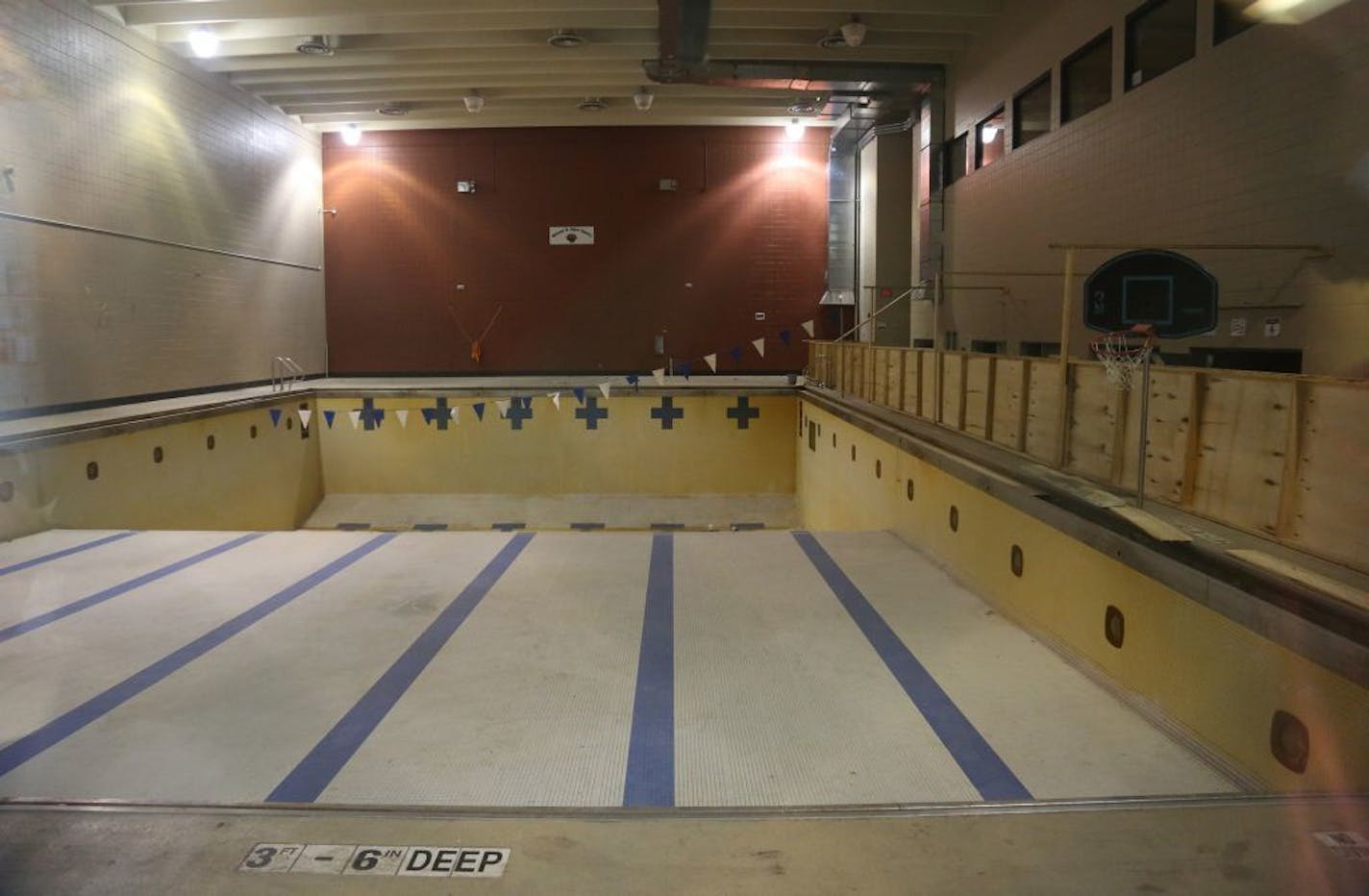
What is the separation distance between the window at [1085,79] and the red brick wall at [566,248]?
25.5 ft

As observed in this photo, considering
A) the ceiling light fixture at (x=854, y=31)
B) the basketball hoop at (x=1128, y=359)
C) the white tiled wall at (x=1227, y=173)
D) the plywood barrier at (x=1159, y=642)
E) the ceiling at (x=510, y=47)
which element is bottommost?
the plywood barrier at (x=1159, y=642)

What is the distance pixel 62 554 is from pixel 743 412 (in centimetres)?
853

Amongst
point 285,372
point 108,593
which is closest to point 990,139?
point 108,593

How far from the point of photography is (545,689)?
3.60 metres

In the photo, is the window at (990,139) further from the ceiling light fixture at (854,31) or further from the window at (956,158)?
the ceiling light fixture at (854,31)

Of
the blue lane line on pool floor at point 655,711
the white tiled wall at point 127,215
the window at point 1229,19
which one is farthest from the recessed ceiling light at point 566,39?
the blue lane line on pool floor at point 655,711

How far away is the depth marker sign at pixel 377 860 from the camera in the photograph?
206 cm

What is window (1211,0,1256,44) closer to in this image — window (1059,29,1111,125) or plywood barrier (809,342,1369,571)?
window (1059,29,1111,125)

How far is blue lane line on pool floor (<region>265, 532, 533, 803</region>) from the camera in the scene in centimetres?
276

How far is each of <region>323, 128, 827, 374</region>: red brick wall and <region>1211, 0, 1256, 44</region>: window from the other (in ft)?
34.0

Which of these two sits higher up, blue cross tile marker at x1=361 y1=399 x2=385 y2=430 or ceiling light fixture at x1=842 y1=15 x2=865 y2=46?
ceiling light fixture at x1=842 y1=15 x2=865 y2=46

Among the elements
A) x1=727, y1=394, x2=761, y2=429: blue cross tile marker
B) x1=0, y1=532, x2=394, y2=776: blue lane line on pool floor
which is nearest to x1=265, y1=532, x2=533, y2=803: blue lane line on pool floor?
x1=0, y1=532, x2=394, y2=776: blue lane line on pool floor

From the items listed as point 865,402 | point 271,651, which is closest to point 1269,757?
point 271,651

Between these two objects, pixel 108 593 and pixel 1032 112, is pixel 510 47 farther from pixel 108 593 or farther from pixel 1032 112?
pixel 108 593
